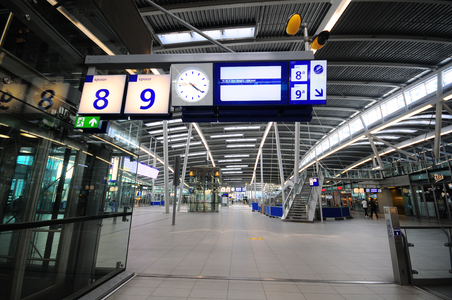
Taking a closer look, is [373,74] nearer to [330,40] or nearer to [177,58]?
[330,40]

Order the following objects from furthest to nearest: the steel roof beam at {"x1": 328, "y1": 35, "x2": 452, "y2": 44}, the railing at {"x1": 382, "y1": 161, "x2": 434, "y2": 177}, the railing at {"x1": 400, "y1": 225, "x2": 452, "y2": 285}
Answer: the railing at {"x1": 382, "y1": 161, "x2": 434, "y2": 177} < the steel roof beam at {"x1": 328, "y1": 35, "x2": 452, "y2": 44} < the railing at {"x1": 400, "y1": 225, "x2": 452, "y2": 285}

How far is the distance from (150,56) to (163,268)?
4.45m

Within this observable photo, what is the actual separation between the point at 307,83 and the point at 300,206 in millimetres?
16254

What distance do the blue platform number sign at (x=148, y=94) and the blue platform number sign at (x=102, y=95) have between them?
0.49 feet

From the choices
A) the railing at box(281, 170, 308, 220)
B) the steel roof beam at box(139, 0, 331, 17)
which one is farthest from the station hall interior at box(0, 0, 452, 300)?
the railing at box(281, 170, 308, 220)

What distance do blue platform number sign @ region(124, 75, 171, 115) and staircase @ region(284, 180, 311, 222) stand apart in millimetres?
15652

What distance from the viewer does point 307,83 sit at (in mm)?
3381

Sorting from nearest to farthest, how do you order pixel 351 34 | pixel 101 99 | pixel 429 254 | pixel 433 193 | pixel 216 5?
pixel 101 99, pixel 429 254, pixel 216 5, pixel 351 34, pixel 433 193

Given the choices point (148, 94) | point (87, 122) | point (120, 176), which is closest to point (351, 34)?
point (148, 94)

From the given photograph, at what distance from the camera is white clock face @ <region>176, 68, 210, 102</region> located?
339 centimetres

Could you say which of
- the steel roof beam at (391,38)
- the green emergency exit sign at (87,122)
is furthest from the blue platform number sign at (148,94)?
the steel roof beam at (391,38)

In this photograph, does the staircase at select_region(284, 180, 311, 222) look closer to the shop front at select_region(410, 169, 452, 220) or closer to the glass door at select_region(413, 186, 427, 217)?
the shop front at select_region(410, 169, 452, 220)

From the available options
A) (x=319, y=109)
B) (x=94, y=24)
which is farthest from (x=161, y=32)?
(x=319, y=109)

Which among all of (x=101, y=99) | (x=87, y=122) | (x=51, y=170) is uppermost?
(x=101, y=99)
